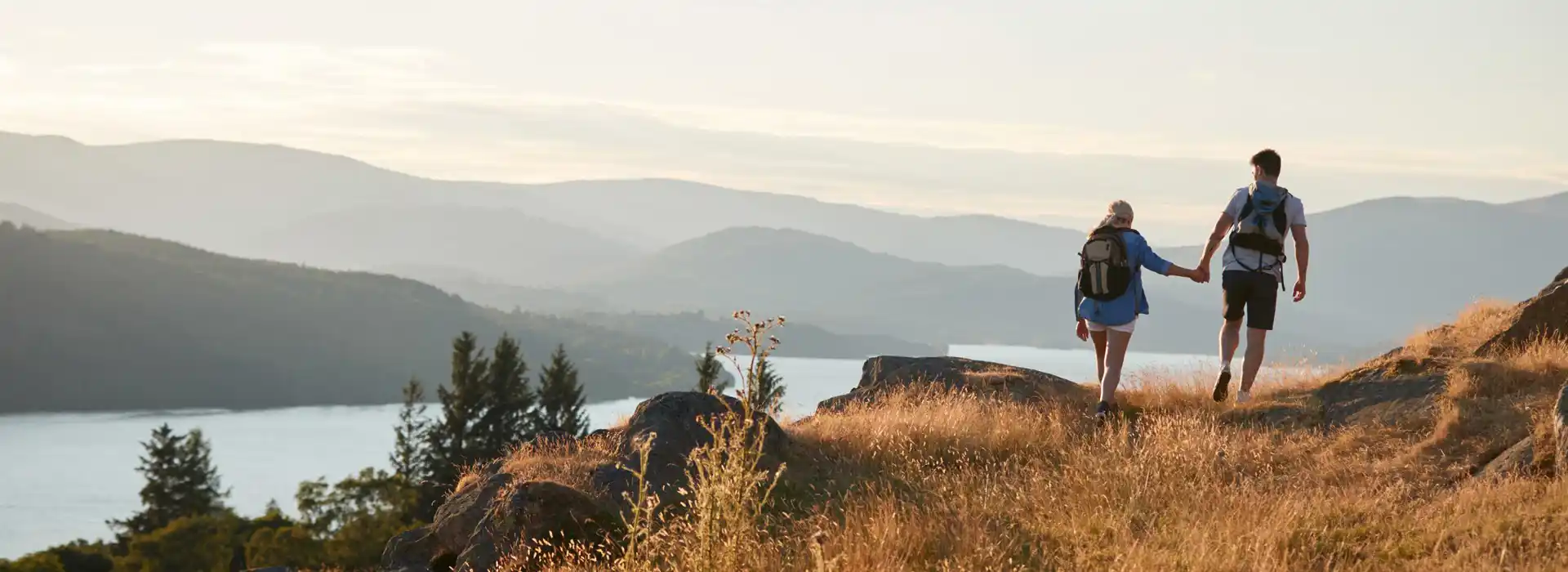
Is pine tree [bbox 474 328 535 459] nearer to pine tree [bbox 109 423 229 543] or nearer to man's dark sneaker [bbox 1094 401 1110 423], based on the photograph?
pine tree [bbox 109 423 229 543]

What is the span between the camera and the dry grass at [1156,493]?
530 centimetres

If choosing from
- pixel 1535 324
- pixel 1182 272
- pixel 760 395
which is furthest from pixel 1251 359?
pixel 760 395

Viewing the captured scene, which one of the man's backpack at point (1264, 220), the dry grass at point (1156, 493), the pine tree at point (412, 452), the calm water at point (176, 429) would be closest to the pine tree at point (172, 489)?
the pine tree at point (412, 452)

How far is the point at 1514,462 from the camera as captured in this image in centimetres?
680

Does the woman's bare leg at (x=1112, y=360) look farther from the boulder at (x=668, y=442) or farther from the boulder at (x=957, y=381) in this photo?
the boulder at (x=668, y=442)

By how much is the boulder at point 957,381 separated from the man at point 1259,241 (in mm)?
2729

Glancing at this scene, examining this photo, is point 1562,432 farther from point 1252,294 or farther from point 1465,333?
point 1465,333

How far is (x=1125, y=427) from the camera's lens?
337 inches

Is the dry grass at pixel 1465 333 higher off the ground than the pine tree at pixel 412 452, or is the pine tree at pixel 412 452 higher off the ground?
the dry grass at pixel 1465 333

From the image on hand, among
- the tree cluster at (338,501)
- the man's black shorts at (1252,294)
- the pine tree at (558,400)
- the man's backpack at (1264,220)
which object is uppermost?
the man's backpack at (1264,220)

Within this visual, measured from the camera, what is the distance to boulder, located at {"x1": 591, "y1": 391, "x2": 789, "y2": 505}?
8766 millimetres

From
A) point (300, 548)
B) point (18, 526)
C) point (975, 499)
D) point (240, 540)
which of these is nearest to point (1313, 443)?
point (975, 499)

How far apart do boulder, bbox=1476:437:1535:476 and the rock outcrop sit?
436 cm

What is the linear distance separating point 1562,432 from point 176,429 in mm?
175225
